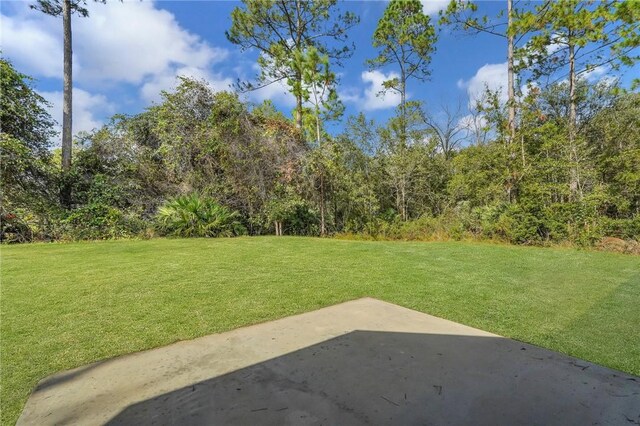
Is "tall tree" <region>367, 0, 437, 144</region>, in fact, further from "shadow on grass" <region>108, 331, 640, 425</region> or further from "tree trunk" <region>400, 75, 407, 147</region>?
"shadow on grass" <region>108, 331, 640, 425</region>

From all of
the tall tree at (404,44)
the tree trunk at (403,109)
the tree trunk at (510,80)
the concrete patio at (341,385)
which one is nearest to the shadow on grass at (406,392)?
the concrete patio at (341,385)

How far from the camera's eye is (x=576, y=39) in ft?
33.6

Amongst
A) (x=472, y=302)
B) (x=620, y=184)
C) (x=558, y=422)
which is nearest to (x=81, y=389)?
(x=558, y=422)

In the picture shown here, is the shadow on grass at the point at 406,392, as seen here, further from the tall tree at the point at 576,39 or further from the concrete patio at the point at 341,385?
the tall tree at the point at 576,39

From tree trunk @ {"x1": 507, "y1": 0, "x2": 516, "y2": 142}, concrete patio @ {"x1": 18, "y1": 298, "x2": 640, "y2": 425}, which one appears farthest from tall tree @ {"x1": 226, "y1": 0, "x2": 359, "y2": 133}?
concrete patio @ {"x1": 18, "y1": 298, "x2": 640, "y2": 425}

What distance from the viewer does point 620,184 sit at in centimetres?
873

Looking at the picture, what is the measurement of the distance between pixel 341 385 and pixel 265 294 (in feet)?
6.54

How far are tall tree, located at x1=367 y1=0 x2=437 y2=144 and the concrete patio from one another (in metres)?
12.8

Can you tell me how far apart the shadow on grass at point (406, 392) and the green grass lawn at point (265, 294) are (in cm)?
48

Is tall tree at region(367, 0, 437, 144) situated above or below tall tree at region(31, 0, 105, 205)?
above

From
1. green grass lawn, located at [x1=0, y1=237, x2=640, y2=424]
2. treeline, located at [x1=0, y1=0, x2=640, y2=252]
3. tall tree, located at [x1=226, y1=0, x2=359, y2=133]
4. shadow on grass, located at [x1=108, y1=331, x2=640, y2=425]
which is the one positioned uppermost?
tall tree, located at [x1=226, y1=0, x2=359, y2=133]

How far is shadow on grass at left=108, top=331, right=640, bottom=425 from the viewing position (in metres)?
1.61

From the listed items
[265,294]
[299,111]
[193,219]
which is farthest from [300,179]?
[265,294]

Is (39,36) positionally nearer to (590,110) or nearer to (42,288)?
(42,288)
